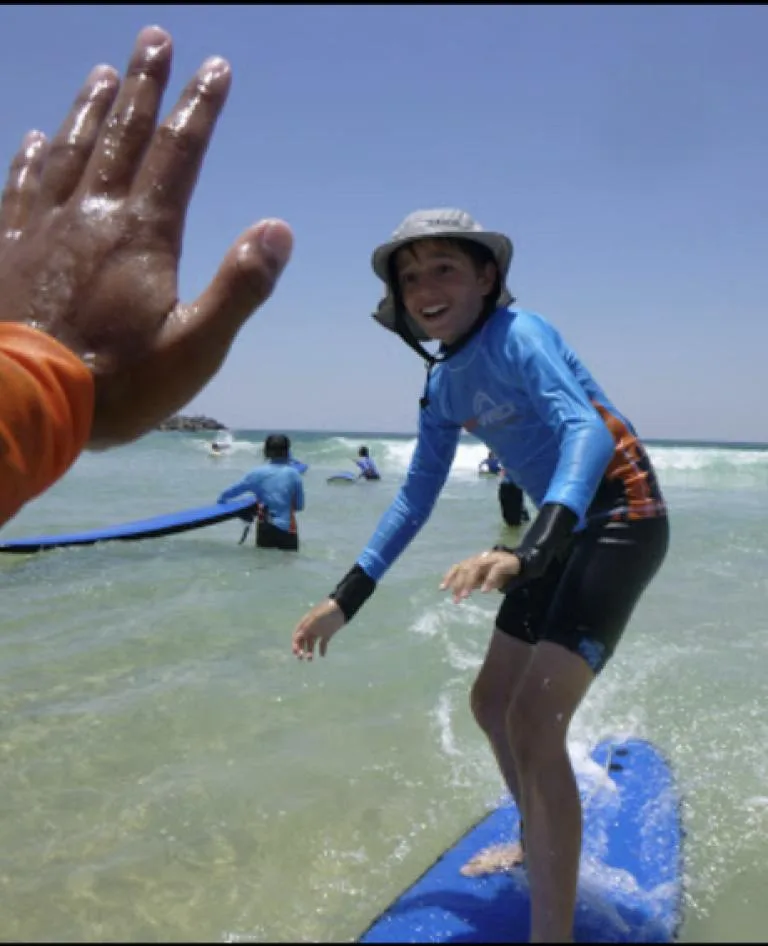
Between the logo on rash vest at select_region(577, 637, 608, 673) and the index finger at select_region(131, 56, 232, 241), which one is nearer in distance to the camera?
the index finger at select_region(131, 56, 232, 241)

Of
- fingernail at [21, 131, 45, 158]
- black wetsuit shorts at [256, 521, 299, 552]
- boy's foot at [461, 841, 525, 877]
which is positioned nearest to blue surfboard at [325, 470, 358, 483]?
black wetsuit shorts at [256, 521, 299, 552]

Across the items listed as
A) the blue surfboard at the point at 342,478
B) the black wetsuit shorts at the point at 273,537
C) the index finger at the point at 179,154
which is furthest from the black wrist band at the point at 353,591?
the blue surfboard at the point at 342,478

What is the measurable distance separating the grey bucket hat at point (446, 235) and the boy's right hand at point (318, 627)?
1129 mm

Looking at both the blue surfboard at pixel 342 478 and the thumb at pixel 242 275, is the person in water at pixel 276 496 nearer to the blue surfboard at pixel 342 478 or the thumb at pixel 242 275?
the thumb at pixel 242 275

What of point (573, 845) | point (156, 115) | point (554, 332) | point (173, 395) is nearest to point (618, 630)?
point (573, 845)

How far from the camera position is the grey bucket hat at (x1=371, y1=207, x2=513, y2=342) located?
2.48m

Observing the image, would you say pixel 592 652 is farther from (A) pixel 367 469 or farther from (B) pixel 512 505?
(A) pixel 367 469

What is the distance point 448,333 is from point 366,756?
2.41 meters

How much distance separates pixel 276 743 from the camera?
4262 millimetres

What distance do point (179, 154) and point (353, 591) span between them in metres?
1.53

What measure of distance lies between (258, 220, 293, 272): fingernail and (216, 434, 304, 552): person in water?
29.6 feet

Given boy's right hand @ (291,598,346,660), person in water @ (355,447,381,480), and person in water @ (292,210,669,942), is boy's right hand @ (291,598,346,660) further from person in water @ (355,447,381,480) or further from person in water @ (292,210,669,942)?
person in water @ (355,447,381,480)

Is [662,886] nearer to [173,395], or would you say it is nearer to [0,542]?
[173,395]

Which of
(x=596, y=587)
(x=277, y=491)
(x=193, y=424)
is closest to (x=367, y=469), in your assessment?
(x=277, y=491)
